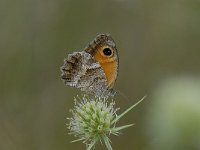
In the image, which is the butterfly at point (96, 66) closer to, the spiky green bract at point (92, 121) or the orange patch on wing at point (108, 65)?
the orange patch on wing at point (108, 65)

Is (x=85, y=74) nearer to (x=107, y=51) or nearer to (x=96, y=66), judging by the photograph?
(x=96, y=66)

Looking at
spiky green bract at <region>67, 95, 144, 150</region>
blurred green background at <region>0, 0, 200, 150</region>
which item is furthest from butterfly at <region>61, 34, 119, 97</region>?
blurred green background at <region>0, 0, 200, 150</region>

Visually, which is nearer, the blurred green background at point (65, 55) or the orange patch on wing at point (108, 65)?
the orange patch on wing at point (108, 65)

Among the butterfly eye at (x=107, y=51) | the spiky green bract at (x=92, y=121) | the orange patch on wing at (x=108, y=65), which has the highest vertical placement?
the butterfly eye at (x=107, y=51)

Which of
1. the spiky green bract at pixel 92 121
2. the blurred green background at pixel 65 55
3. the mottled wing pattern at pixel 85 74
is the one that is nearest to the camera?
the spiky green bract at pixel 92 121

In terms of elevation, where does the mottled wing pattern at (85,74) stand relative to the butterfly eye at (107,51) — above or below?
below

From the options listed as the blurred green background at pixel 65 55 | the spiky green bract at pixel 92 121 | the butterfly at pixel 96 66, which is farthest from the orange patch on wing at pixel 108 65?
the blurred green background at pixel 65 55

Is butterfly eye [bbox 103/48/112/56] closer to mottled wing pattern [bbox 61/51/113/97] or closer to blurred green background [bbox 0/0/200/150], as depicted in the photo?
mottled wing pattern [bbox 61/51/113/97]
